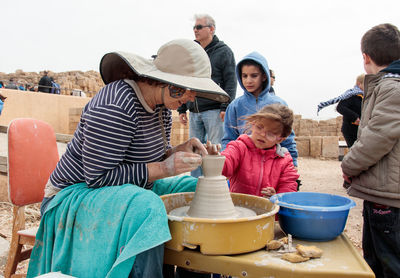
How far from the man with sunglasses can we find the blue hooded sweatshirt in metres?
0.79

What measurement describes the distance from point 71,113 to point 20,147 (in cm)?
990

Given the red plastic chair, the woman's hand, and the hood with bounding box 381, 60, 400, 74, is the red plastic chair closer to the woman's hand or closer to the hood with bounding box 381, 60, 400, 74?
the woman's hand

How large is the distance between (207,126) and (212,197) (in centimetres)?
261

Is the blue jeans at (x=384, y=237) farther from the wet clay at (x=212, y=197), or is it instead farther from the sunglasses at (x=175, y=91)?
the sunglasses at (x=175, y=91)

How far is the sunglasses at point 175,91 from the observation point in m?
1.89

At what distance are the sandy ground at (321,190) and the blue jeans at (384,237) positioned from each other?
151 centimetres

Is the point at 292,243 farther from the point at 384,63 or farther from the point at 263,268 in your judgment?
the point at 384,63

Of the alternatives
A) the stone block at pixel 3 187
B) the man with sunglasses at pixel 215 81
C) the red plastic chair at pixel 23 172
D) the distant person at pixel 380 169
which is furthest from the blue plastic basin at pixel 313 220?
the stone block at pixel 3 187

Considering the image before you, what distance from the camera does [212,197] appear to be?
173cm

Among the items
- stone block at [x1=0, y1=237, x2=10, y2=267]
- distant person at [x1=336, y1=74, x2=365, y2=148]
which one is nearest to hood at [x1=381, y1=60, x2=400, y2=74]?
distant person at [x1=336, y1=74, x2=365, y2=148]

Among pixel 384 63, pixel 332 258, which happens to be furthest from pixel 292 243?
pixel 384 63

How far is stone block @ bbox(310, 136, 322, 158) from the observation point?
43.4ft

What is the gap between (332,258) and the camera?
1.45m

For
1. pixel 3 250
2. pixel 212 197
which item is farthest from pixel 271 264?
pixel 3 250
